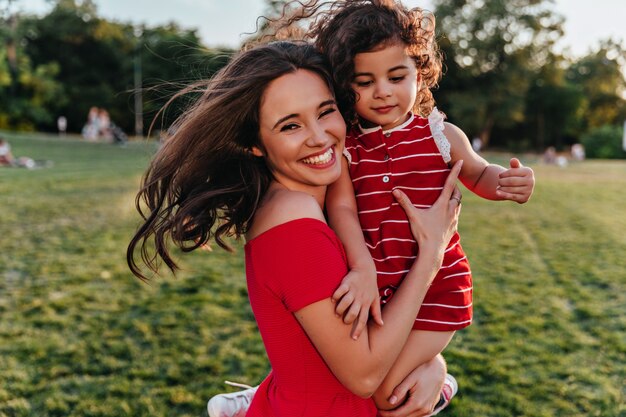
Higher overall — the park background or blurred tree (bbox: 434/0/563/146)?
blurred tree (bbox: 434/0/563/146)

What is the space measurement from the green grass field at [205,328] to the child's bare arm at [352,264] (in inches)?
40.6

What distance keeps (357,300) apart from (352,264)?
6.7 inches

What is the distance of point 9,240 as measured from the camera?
884 centimetres

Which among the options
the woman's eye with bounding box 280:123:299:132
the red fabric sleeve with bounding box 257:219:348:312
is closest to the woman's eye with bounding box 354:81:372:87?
the woman's eye with bounding box 280:123:299:132

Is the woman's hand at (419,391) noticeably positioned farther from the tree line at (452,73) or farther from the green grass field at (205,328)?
the tree line at (452,73)

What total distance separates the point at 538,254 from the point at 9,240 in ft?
27.0

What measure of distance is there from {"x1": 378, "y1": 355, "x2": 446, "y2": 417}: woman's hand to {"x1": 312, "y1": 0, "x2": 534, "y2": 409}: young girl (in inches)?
1.1

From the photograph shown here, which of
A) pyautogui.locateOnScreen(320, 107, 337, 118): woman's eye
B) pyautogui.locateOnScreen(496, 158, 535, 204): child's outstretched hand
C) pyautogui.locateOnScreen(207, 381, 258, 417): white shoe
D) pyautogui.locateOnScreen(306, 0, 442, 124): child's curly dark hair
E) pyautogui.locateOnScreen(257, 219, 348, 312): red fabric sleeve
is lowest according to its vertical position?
pyautogui.locateOnScreen(207, 381, 258, 417): white shoe

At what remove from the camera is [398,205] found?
201cm

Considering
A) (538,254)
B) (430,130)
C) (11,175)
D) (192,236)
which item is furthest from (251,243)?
(11,175)

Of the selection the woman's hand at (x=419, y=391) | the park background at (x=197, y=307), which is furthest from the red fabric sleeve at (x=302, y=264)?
the park background at (x=197, y=307)

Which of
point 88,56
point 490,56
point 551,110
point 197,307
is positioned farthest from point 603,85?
point 197,307

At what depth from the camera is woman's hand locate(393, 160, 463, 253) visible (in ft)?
6.20

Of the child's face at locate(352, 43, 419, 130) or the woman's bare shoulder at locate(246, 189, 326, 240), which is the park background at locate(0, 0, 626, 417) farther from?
the woman's bare shoulder at locate(246, 189, 326, 240)
